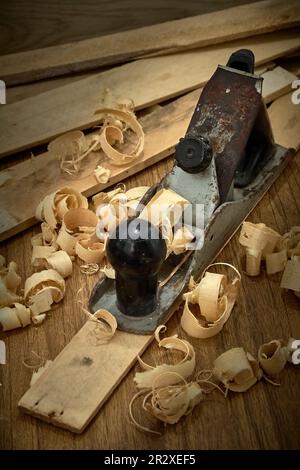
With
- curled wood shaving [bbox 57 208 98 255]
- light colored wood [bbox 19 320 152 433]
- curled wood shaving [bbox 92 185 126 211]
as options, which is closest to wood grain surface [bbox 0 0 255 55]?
curled wood shaving [bbox 92 185 126 211]

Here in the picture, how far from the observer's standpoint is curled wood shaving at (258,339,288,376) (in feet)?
5.79

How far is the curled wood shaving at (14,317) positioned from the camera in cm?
188

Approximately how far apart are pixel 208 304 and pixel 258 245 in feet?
Result: 0.95

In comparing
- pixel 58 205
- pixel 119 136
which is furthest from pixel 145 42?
pixel 58 205

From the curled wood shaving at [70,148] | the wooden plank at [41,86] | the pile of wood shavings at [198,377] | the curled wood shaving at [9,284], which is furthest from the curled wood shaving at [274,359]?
the wooden plank at [41,86]

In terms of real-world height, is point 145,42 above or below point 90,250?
above

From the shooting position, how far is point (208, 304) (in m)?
1.86

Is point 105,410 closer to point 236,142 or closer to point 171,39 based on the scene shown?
point 236,142

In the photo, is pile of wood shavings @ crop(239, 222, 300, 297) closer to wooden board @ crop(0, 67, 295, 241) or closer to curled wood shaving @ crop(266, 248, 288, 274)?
curled wood shaving @ crop(266, 248, 288, 274)

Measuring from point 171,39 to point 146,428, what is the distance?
1683 millimetres

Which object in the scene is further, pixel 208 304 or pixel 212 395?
pixel 208 304

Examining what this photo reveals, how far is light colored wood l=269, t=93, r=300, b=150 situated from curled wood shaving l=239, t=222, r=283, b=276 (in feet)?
1.69

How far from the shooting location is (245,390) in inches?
69.0

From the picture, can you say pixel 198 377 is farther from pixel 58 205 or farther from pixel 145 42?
pixel 145 42
